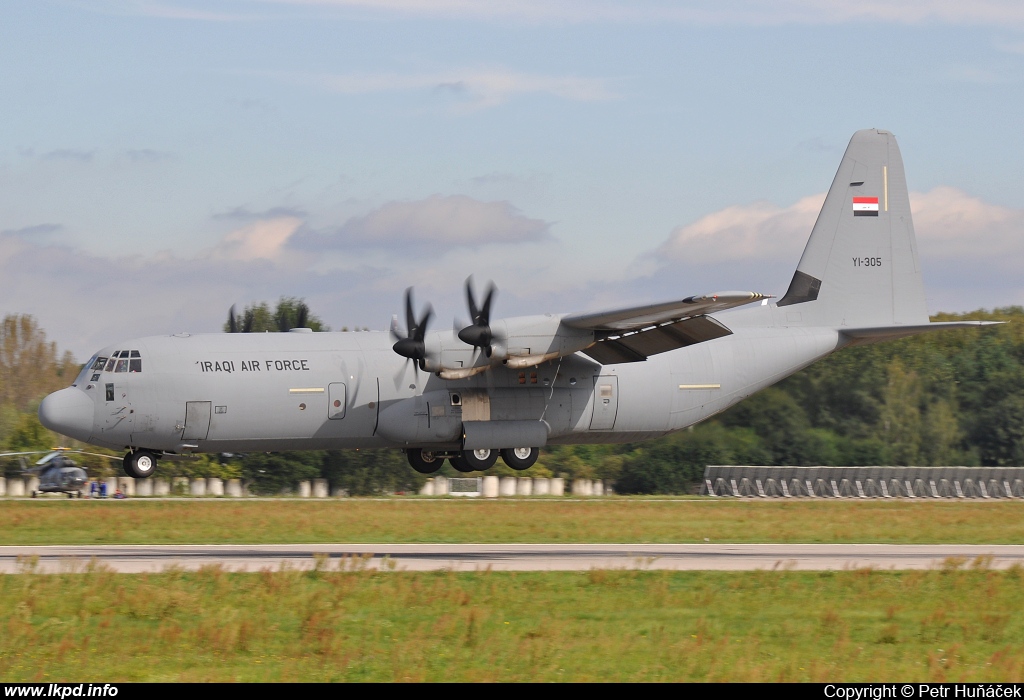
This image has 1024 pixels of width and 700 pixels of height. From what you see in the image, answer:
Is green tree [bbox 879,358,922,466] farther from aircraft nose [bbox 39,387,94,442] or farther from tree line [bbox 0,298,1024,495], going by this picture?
aircraft nose [bbox 39,387,94,442]

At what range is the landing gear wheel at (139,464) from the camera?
29703 mm

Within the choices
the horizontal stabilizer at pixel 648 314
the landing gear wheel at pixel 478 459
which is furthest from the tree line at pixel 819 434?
the horizontal stabilizer at pixel 648 314

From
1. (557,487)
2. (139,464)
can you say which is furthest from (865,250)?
(139,464)

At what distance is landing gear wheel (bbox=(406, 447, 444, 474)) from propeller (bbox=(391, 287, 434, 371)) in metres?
3.61

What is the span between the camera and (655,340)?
29984 mm

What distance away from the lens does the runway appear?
19.9 meters

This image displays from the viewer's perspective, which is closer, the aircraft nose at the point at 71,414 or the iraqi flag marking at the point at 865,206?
the aircraft nose at the point at 71,414

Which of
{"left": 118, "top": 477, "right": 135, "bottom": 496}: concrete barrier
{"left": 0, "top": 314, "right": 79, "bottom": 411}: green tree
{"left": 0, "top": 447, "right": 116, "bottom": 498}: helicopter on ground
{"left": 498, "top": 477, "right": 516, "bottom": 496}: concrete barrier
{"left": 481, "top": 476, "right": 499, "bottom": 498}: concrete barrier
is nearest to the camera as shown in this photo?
{"left": 0, "top": 447, "right": 116, "bottom": 498}: helicopter on ground

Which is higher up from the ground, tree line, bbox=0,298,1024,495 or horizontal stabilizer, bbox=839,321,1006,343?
horizontal stabilizer, bbox=839,321,1006,343

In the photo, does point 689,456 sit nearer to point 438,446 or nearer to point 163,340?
point 438,446

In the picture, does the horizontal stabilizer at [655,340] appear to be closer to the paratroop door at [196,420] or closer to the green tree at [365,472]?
the paratroop door at [196,420]

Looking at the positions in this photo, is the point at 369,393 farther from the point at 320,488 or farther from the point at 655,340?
the point at 320,488

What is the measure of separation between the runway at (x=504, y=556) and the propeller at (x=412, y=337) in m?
5.54

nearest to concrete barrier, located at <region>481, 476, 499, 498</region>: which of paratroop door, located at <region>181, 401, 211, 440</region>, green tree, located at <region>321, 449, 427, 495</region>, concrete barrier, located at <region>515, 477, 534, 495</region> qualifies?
concrete barrier, located at <region>515, 477, 534, 495</region>
